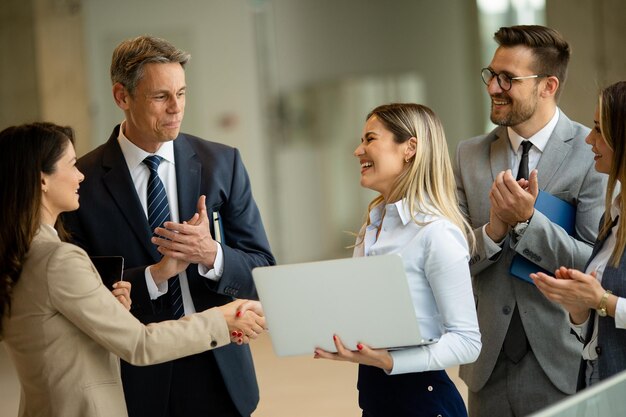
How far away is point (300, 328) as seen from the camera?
2406 mm

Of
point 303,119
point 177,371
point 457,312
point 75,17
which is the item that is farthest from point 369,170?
point 303,119

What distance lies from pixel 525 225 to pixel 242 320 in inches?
35.1

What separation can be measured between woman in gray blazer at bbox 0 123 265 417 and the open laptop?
13.3 inches

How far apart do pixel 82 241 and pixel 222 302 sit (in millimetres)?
469

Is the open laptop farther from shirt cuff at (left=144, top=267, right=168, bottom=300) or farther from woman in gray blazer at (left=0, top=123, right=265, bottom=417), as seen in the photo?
shirt cuff at (left=144, top=267, right=168, bottom=300)

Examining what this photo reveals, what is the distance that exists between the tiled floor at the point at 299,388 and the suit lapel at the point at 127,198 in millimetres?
3036

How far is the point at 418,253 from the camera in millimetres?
2584

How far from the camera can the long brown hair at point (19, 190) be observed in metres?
2.38

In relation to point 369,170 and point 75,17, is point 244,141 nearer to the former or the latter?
point 75,17

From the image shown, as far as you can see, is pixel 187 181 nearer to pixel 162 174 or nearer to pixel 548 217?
pixel 162 174

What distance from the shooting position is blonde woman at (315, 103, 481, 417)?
98.3 inches

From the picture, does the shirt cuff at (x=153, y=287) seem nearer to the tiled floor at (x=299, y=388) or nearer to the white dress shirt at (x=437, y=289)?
the white dress shirt at (x=437, y=289)

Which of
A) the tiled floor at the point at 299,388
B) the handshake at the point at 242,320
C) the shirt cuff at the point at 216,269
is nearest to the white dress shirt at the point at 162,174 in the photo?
the shirt cuff at the point at 216,269

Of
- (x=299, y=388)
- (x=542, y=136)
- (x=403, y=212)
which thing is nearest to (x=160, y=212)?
(x=403, y=212)
